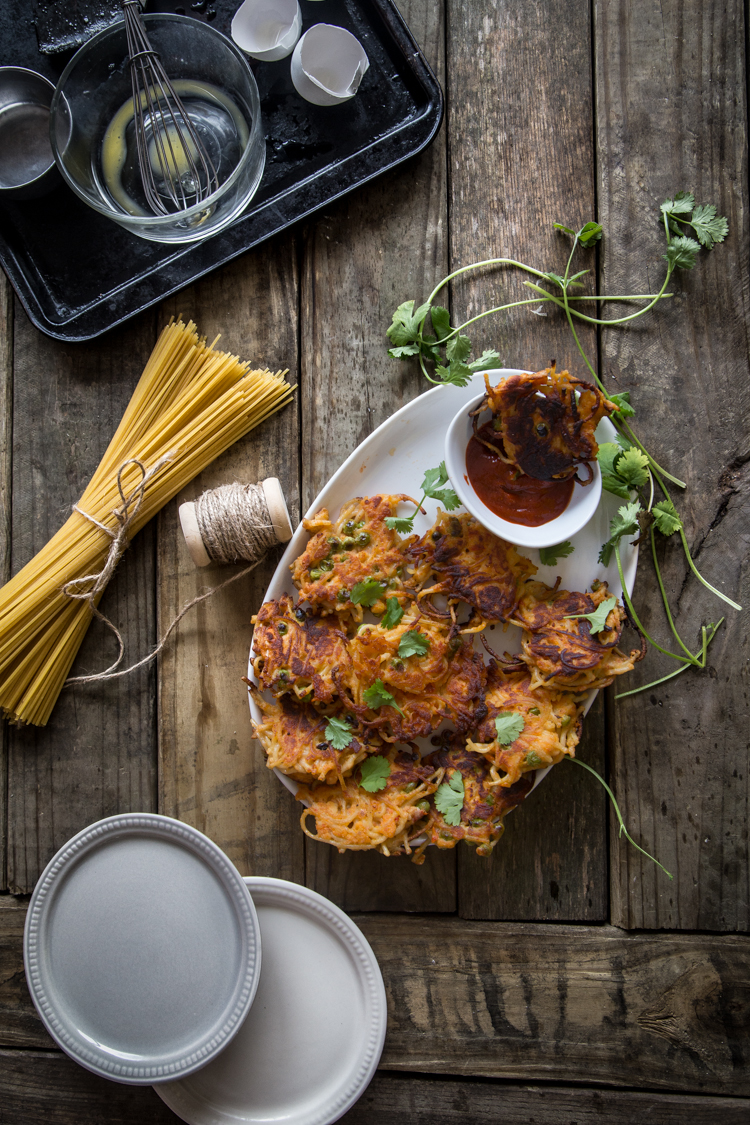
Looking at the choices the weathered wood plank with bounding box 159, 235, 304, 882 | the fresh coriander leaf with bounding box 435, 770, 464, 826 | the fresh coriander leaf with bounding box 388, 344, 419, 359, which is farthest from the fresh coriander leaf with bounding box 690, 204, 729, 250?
the fresh coriander leaf with bounding box 435, 770, 464, 826

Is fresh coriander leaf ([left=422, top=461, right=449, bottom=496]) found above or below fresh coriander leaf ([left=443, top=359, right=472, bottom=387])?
below

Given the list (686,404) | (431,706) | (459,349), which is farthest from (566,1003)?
(459,349)

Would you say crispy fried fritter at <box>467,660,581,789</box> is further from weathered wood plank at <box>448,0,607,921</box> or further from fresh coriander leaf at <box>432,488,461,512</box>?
fresh coriander leaf at <box>432,488,461,512</box>

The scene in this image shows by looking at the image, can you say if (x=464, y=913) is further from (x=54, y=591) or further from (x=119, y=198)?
(x=119, y=198)

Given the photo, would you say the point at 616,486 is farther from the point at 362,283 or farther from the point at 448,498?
the point at 362,283

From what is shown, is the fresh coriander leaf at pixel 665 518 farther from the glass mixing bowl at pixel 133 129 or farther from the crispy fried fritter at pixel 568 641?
the glass mixing bowl at pixel 133 129

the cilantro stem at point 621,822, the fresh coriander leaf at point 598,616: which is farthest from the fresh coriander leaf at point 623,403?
the cilantro stem at point 621,822
